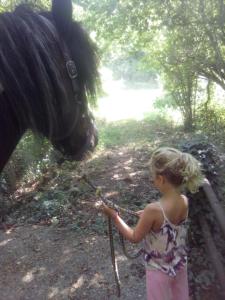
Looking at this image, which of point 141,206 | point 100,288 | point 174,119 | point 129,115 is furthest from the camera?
point 129,115

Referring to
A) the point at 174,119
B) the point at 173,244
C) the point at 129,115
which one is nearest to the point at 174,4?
the point at 173,244

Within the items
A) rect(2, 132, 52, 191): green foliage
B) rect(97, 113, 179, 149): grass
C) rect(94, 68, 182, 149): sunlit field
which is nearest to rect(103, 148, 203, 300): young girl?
rect(2, 132, 52, 191): green foliage

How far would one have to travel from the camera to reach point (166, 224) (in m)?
1.91

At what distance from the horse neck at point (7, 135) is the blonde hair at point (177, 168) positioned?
0.67m

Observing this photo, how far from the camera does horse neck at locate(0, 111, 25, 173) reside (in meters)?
1.73

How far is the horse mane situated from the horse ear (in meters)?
0.03

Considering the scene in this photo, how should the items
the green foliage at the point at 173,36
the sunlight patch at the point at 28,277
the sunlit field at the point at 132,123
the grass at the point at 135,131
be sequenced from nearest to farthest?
the sunlight patch at the point at 28,277
the green foliage at the point at 173,36
the grass at the point at 135,131
the sunlit field at the point at 132,123

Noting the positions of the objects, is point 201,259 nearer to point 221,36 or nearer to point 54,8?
point 54,8

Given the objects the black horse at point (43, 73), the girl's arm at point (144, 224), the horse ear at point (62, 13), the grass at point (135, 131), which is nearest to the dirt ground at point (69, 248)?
the girl's arm at point (144, 224)

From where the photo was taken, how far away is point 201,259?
251cm

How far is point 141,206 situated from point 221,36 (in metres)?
2.87

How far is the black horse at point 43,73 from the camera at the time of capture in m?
1.64

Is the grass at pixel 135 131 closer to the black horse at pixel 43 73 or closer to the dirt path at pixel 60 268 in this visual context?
the dirt path at pixel 60 268

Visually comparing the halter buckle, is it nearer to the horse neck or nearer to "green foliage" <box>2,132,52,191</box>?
the horse neck
